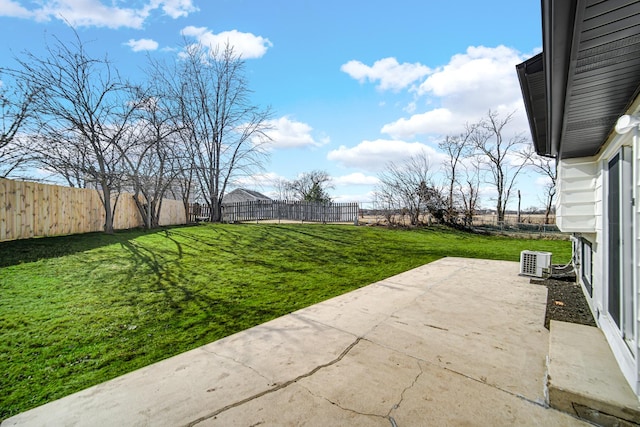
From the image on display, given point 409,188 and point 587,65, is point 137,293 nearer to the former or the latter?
point 587,65

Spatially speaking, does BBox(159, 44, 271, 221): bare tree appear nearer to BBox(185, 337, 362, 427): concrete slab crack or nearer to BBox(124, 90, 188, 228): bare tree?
BBox(124, 90, 188, 228): bare tree

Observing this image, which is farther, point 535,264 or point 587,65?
point 535,264

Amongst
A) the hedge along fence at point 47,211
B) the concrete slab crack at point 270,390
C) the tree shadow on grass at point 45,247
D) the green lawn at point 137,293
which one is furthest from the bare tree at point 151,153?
the concrete slab crack at point 270,390

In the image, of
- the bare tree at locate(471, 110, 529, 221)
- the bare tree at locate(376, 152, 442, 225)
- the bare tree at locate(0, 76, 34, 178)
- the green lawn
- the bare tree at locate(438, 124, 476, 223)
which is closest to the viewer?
the green lawn

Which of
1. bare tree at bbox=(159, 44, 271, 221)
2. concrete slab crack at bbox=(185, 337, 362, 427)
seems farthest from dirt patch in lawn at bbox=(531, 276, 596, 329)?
bare tree at bbox=(159, 44, 271, 221)

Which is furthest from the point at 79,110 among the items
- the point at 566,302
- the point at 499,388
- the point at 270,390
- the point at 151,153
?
the point at 566,302

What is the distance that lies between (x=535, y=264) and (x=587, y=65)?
464cm

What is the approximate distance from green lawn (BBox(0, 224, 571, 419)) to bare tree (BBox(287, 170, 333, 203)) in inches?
743

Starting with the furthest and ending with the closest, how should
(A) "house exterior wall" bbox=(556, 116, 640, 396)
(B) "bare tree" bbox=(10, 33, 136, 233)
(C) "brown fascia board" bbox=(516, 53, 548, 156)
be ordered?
1. (B) "bare tree" bbox=(10, 33, 136, 233)
2. (C) "brown fascia board" bbox=(516, 53, 548, 156)
3. (A) "house exterior wall" bbox=(556, 116, 640, 396)

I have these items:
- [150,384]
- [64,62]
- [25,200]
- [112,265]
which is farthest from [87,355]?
[64,62]

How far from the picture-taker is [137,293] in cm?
381

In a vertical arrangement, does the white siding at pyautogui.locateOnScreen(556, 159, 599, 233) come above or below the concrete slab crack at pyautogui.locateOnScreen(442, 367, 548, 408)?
above

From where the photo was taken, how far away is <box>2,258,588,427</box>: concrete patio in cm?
157

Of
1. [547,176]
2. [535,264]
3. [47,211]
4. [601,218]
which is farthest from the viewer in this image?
[547,176]
